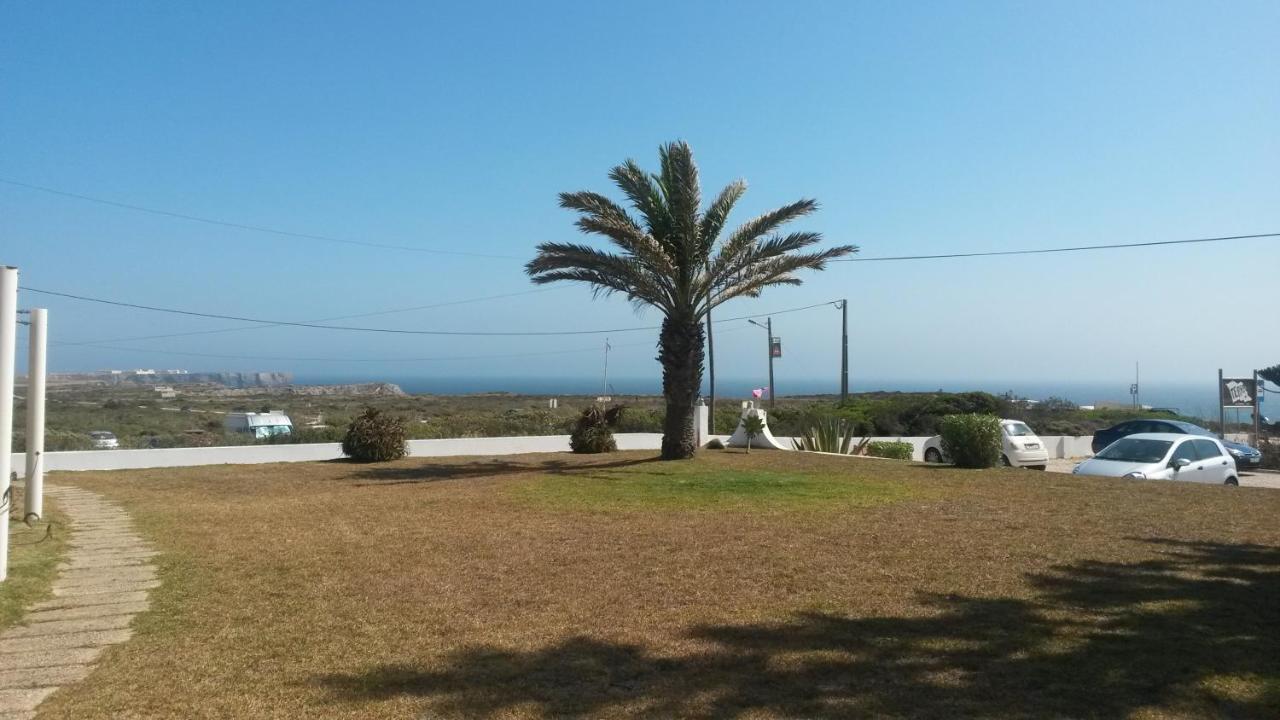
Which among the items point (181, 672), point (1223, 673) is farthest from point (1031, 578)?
point (181, 672)

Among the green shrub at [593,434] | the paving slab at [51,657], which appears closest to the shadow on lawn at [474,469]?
the green shrub at [593,434]

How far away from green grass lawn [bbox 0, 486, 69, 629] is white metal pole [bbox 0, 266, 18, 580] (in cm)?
25

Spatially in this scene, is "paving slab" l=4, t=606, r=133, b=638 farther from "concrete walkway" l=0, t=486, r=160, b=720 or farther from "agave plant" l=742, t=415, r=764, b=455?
"agave plant" l=742, t=415, r=764, b=455

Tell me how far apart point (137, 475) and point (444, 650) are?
48.5 feet

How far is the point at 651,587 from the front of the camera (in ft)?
24.9

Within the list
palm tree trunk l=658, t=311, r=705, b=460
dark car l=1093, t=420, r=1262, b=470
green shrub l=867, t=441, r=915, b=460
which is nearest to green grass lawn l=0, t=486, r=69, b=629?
palm tree trunk l=658, t=311, r=705, b=460

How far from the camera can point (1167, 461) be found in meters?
16.7

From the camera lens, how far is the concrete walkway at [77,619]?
5383 mm

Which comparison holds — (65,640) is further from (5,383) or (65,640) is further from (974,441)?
(974,441)

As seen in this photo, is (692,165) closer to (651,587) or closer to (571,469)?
(571,469)

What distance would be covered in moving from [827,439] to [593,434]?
6265 mm

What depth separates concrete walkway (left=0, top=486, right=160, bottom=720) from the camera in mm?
5383

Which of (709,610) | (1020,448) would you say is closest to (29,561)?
(709,610)

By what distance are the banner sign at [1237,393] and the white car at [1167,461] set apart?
12.1 meters
